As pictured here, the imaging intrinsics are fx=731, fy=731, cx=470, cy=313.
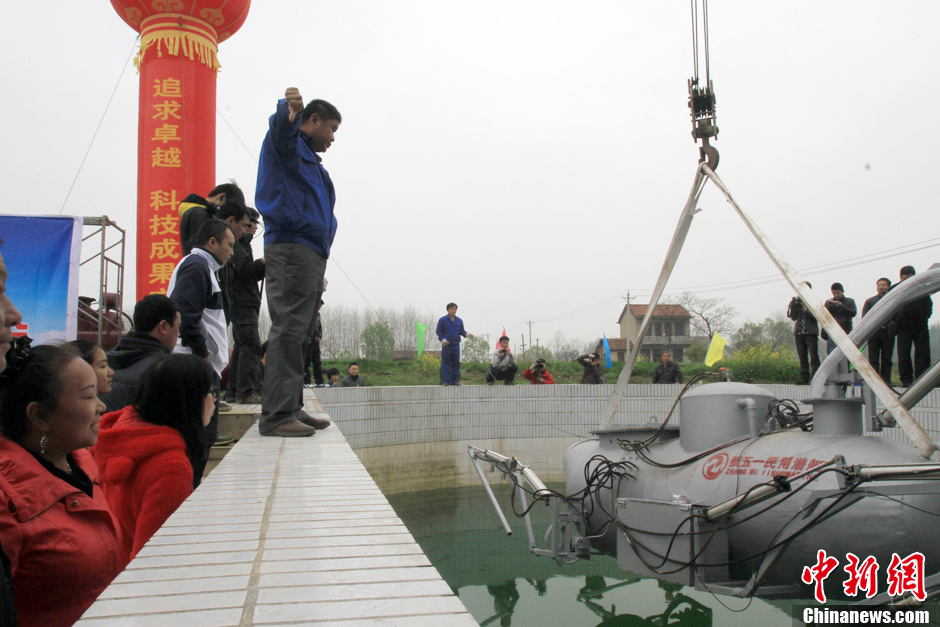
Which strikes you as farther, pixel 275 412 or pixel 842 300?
pixel 842 300

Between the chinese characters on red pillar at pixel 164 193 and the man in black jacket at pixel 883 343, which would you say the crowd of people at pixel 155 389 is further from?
the man in black jacket at pixel 883 343

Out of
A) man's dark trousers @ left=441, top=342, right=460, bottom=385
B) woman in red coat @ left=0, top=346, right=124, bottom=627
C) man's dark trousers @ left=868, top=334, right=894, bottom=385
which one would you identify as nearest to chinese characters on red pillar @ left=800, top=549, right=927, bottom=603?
woman in red coat @ left=0, top=346, right=124, bottom=627

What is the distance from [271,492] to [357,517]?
1.43ft

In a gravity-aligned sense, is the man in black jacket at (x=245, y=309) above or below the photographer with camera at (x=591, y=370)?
above

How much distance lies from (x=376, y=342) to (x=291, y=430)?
60.0 ft

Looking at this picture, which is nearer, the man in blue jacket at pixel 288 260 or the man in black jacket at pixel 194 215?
the man in blue jacket at pixel 288 260

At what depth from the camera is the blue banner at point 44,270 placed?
7172 millimetres

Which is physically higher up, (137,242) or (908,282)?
(137,242)

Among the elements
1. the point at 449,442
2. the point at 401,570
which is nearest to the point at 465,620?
the point at 401,570

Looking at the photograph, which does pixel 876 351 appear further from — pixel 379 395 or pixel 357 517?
pixel 357 517

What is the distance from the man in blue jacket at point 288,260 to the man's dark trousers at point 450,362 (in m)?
7.98

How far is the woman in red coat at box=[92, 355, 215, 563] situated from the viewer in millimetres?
2057

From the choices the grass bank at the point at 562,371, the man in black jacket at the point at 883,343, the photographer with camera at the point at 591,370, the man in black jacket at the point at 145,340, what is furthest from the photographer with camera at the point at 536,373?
the man in black jacket at the point at 145,340

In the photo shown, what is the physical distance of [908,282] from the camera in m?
3.76
